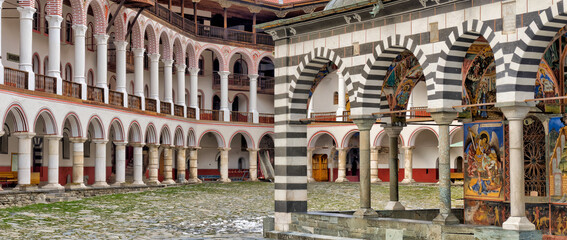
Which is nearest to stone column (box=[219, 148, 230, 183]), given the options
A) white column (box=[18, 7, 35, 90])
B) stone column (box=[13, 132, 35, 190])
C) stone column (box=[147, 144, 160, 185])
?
stone column (box=[147, 144, 160, 185])

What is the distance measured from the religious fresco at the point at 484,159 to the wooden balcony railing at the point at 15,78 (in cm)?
1563

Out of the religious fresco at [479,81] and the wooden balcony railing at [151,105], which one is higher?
the wooden balcony railing at [151,105]

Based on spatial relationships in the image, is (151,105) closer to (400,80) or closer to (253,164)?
(253,164)

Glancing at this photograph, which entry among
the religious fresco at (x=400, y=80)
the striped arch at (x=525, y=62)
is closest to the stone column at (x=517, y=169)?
the striped arch at (x=525, y=62)

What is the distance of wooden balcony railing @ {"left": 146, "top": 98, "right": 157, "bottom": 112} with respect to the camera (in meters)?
36.2

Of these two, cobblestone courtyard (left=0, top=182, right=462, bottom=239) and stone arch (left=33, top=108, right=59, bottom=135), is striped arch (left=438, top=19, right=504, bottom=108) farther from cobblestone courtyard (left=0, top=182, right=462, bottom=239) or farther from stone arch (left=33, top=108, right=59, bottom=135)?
stone arch (left=33, top=108, right=59, bottom=135)

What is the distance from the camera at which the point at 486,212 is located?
42.2 feet

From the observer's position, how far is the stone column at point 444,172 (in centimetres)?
1082

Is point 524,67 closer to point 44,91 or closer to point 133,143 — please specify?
point 44,91

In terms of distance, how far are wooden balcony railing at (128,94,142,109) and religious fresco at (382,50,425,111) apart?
2098cm

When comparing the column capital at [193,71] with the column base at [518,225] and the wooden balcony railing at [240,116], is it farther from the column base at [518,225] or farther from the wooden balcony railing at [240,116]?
the column base at [518,225]

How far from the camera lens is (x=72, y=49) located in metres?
33.4

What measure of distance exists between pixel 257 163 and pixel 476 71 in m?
35.5

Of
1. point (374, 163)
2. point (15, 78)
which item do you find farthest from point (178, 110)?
point (15, 78)
